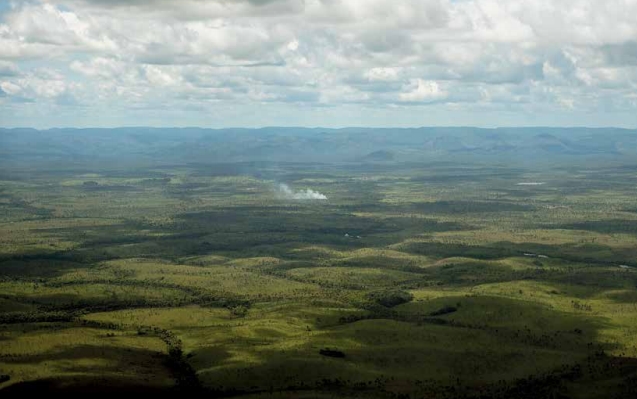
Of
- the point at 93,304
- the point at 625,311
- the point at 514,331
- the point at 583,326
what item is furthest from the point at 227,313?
the point at 625,311

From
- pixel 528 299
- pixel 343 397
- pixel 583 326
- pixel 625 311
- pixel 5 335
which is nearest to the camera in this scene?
pixel 343 397

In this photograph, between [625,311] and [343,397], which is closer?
[343,397]

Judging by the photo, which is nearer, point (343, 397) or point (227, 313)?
point (343, 397)

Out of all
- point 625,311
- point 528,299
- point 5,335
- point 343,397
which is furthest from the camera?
point 528,299

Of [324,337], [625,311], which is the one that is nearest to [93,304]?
[324,337]

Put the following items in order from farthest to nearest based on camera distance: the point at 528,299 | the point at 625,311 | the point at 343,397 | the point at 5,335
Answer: the point at 528,299, the point at 625,311, the point at 5,335, the point at 343,397

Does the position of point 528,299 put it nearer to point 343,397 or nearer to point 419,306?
point 419,306

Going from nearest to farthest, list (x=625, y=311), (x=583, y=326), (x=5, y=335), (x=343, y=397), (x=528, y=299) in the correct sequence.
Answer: (x=343, y=397)
(x=5, y=335)
(x=583, y=326)
(x=625, y=311)
(x=528, y=299)

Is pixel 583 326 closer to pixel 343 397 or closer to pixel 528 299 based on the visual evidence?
pixel 528 299
